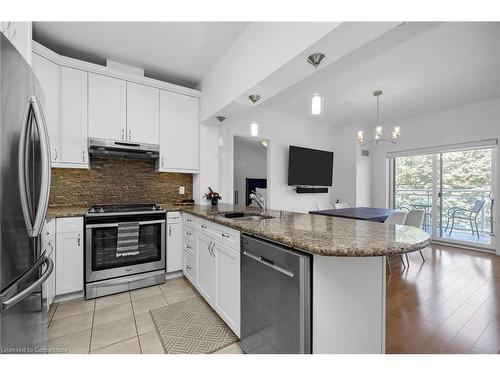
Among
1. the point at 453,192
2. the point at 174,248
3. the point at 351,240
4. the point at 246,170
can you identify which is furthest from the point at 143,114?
the point at 453,192

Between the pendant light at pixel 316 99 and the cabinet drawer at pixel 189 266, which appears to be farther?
the cabinet drawer at pixel 189 266

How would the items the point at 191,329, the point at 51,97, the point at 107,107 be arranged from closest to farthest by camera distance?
the point at 191,329 < the point at 51,97 < the point at 107,107

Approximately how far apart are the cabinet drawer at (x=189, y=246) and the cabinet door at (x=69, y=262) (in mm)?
1015

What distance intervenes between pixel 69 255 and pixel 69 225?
0.98 ft

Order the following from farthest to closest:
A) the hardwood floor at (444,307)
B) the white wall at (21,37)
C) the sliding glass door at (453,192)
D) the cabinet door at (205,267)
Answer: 1. the sliding glass door at (453,192)
2. the cabinet door at (205,267)
3. the hardwood floor at (444,307)
4. the white wall at (21,37)

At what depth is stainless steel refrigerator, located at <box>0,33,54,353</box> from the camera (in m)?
0.95

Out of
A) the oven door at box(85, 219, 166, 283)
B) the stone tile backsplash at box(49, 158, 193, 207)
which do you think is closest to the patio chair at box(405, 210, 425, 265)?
the stone tile backsplash at box(49, 158, 193, 207)

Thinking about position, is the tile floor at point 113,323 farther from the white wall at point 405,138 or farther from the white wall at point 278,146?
the white wall at point 405,138

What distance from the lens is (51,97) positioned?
2.29m

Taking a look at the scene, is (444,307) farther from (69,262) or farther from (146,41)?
(146,41)

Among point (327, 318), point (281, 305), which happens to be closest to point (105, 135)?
point (281, 305)

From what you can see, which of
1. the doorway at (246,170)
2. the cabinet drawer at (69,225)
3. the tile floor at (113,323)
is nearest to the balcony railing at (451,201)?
the doorway at (246,170)

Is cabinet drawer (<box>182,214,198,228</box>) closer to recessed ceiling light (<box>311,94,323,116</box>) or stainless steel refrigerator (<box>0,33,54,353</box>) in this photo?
A: stainless steel refrigerator (<box>0,33,54,353</box>)

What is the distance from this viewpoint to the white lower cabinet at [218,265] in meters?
1.62
